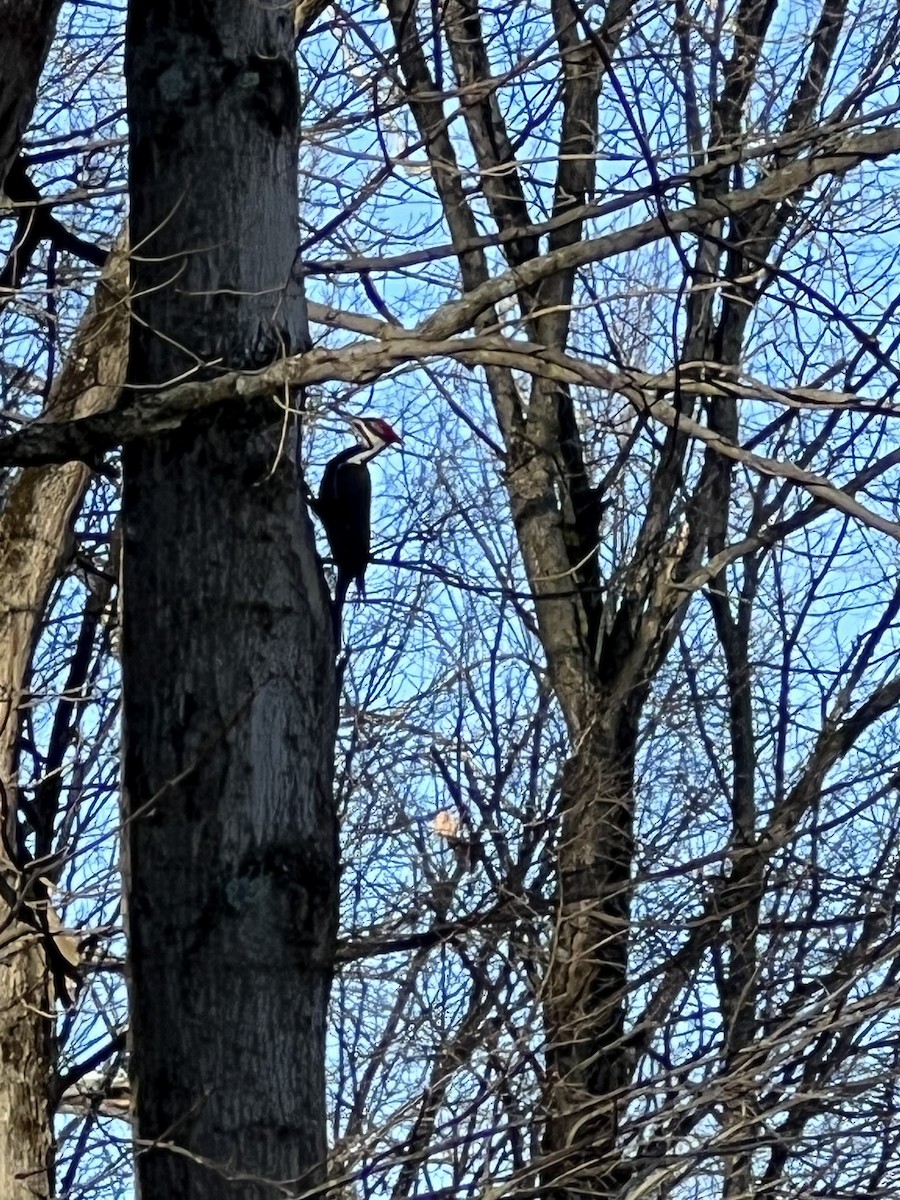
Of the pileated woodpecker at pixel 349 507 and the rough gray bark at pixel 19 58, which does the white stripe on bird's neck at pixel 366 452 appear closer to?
the pileated woodpecker at pixel 349 507

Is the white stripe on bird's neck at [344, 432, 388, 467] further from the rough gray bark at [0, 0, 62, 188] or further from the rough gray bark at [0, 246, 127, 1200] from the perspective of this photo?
the rough gray bark at [0, 0, 62, 188]

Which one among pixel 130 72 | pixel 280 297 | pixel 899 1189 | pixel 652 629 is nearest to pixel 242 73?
pixel 130 72

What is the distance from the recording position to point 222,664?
8.62ft

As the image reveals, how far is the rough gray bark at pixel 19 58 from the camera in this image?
6.59ft

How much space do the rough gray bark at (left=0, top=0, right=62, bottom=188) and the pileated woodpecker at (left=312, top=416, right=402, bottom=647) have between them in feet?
9.65

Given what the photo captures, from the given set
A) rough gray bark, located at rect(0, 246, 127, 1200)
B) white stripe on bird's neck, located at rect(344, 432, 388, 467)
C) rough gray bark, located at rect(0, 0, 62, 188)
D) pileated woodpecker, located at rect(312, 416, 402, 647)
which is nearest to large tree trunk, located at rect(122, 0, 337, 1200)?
rough gray bark, located at rect(0, 0, 62, 188)

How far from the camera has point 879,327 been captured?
607cm

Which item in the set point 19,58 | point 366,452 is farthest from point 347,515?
point 19,58

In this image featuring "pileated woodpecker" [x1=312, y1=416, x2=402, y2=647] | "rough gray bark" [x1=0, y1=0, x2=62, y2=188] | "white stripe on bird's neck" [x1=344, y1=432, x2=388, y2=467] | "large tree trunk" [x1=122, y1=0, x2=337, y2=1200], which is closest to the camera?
"rough gray bark" [x1=0, y1=0, x2=62, y2=188]

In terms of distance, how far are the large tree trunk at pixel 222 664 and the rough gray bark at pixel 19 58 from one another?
2.22 feet

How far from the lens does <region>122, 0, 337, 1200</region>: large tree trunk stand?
98.5 inches

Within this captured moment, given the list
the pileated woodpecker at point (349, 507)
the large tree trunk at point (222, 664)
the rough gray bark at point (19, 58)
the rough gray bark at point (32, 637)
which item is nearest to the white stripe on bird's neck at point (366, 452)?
the pileated woodpecker at point (349, 507)

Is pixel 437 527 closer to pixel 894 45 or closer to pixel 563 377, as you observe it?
pixel 894 45

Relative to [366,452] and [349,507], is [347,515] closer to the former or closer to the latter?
[349,507]
